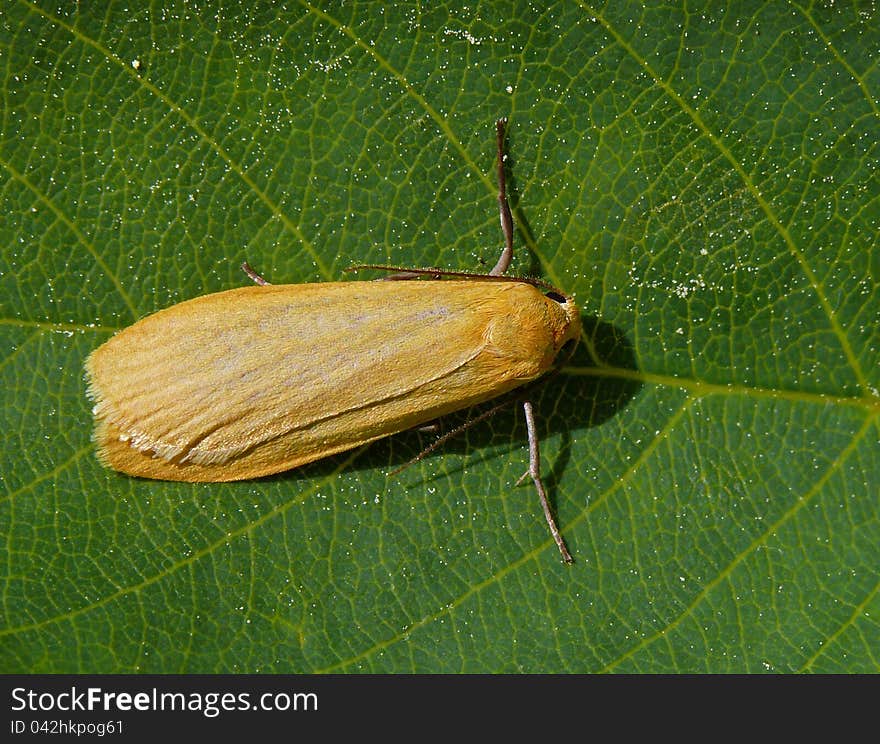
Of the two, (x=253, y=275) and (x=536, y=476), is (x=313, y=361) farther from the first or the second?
(x=536, y=476)

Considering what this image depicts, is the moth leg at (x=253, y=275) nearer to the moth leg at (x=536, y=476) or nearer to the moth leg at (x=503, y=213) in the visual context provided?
the moth leg at (x=503, y=213)

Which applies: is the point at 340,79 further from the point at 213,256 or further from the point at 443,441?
the point at 443,441

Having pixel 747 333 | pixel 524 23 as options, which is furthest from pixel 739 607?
pixel 524 23

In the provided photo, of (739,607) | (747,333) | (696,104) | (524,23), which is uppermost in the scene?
(524,23)

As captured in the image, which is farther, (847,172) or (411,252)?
(411,252)

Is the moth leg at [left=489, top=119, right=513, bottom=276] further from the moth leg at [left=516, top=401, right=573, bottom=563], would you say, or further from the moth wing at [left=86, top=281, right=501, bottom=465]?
the moth leg at [left=516, top=401, right=573, bottom=563]

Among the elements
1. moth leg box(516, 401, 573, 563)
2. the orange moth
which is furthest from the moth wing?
moth leg box(516, 401, 573, 563)

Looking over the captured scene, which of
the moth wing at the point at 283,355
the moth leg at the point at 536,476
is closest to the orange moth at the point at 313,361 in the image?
the moth wing at the point at 283,355
